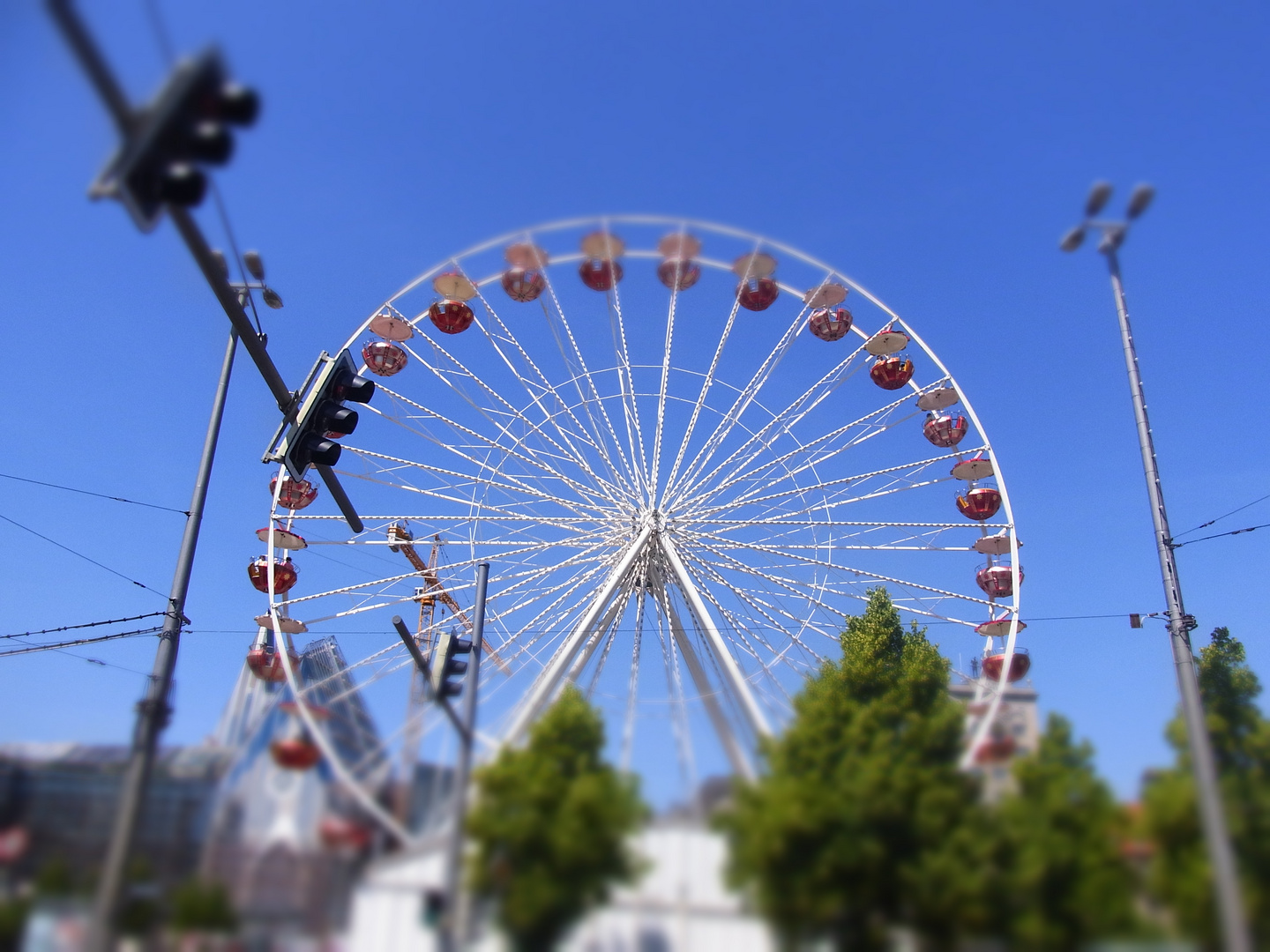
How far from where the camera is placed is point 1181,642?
11906 millimetres

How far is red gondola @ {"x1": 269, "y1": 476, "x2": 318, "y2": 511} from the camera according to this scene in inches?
809

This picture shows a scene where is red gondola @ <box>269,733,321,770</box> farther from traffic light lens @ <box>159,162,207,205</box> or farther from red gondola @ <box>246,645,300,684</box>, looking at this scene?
red gondola @ <box>246,645,300,684</box>

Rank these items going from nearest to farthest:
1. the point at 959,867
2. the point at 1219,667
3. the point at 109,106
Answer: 1. the point at 109,106
2. the point at 959,867
3. the point at 1219,667

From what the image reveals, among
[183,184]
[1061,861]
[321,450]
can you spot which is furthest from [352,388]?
[1061,861]

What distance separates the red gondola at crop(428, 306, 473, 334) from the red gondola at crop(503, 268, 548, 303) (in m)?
1.08

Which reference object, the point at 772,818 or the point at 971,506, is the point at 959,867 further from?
the point at 971,506

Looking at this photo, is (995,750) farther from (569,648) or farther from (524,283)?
(524,283)

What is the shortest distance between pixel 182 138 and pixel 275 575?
49.6 ft

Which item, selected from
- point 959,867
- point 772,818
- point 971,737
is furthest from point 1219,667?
point 772,818

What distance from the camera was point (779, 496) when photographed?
2027cm

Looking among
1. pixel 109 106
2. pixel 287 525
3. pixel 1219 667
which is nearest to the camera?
pixel 109 106

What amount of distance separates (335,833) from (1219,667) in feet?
55.9

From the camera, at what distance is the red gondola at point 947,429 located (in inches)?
821

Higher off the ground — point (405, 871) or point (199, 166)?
point (199, 166)
